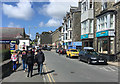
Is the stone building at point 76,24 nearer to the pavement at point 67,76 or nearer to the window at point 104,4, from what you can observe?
the window at point 104,4

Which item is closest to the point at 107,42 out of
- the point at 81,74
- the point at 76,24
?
the point at 81,74

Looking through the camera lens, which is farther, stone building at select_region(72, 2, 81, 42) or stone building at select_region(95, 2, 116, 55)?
stone building at select_region(72, 2, 81, 42)

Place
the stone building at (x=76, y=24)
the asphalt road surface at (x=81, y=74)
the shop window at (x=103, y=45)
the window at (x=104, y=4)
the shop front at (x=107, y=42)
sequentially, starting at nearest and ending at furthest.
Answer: the asphalt road surface at (x=81, y=74) < the shop front at (x=107, y=42) < the shop window at (x=103, y=45) < the window at (x=104, y=4) < the stone building at (x=76, y=24)

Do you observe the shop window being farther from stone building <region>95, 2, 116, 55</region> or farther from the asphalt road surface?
the asphalt road surface

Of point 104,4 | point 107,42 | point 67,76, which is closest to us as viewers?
point 67,76

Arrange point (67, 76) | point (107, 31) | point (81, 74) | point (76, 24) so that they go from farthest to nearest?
1. point (76, 24)
2. point (107, 31)
3. point (81, 74)
4. point (67, 76)

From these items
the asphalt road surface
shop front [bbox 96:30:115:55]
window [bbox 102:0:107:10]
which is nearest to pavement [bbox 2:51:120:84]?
the asphalt road surface

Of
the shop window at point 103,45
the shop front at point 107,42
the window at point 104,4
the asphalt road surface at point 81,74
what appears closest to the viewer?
the asphalt road surface at point 81,74

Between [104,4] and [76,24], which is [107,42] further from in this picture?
[76,24]

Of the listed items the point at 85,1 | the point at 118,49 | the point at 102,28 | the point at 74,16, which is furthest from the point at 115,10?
the point at 74,16

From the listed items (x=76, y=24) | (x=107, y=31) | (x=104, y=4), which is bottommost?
(x=107, y=31)

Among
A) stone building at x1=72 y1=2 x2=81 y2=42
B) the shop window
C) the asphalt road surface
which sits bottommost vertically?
the asphalt road surface

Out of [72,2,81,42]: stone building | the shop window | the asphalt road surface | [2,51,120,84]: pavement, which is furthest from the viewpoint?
[72,2,81,42]: stone building

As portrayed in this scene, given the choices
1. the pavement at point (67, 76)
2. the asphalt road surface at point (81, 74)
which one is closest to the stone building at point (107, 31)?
the asphalt road surface at point (81, 74)
